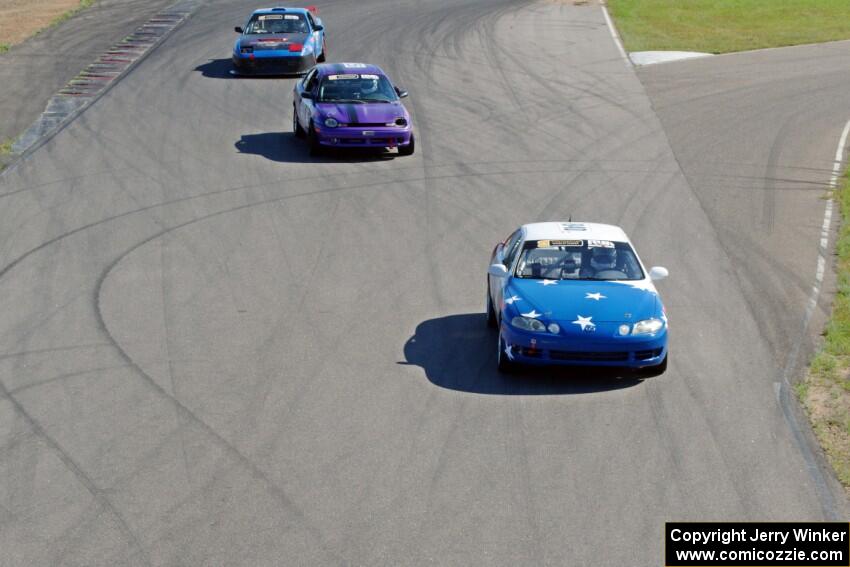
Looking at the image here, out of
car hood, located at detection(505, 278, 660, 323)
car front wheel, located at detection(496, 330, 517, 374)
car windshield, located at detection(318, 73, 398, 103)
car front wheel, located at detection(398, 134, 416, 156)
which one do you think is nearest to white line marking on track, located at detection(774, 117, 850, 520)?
car hood, located at detection(505, 278, 660, 323)

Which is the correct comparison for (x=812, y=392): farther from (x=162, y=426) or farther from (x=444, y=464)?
(x=162, y=426)

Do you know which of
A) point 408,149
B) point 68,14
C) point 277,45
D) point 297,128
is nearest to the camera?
point 408,149

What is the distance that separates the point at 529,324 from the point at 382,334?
2.18 meters

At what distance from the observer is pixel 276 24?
29875 millimetres

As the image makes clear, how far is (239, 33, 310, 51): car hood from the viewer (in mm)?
28516

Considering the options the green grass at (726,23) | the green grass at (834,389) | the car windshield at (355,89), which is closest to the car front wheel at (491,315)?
the green grass at (834,389)

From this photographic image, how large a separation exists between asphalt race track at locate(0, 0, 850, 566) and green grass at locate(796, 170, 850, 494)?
235 millimetres

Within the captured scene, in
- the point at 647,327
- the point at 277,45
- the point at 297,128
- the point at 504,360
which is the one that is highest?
the point at 647,327

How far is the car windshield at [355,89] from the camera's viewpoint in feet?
72.8

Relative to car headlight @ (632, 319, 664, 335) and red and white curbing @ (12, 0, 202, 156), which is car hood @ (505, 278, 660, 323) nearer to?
car headlight @ (632, 319, 664, 335)

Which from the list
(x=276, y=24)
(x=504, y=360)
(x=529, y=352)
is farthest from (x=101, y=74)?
(x=529, y=352)

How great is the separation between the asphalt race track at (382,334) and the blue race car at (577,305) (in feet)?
1.17

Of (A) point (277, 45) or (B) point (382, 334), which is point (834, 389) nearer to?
(B) point (382, 334)

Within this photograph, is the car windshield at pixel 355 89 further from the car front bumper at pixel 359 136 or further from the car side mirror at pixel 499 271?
the car side mirror at pixel 499 271
